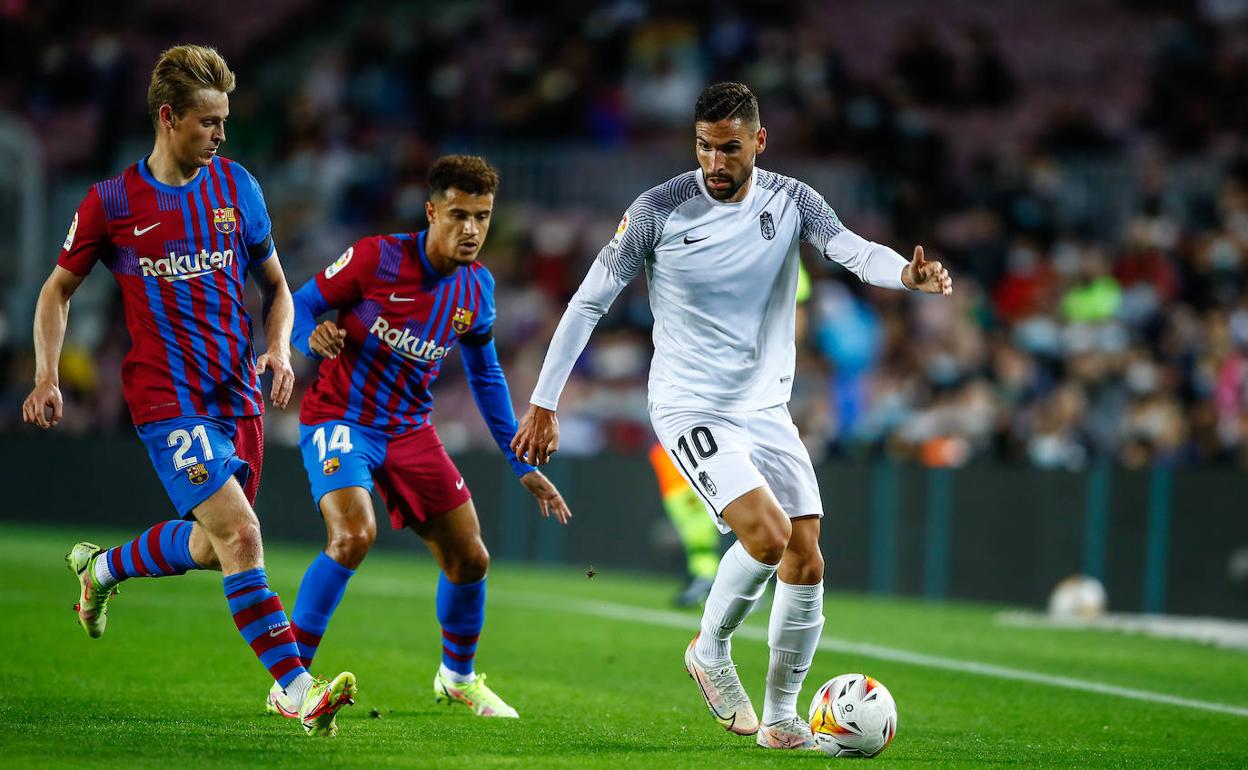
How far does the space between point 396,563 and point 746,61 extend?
24.3ft

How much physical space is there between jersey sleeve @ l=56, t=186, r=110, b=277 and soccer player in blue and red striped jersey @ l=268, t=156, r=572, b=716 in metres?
1.06

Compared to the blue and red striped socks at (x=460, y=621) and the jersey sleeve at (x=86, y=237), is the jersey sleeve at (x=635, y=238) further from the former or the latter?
the jersey sleeve at (x=86, y=237)

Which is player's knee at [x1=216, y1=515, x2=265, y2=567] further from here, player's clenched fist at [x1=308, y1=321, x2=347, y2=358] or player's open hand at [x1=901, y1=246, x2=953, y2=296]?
player's open hand at [x1=901, y1=246, x2=953, y2=296]

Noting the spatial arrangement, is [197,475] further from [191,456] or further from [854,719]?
[854,719]

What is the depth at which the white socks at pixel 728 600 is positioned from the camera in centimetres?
673

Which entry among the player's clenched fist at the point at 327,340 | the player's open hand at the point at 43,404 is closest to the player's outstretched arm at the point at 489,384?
the player's clenched fist at the point at 327,340

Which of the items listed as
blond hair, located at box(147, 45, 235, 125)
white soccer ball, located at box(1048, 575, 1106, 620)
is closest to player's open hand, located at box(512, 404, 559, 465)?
blond hair, located at box(147, 45, 235, 125)

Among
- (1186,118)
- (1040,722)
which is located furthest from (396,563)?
(1040,722)

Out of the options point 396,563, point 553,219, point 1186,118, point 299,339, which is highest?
point 1186,118

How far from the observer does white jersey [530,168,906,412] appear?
681 cm

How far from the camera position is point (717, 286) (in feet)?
22.5

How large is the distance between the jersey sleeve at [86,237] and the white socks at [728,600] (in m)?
2.60

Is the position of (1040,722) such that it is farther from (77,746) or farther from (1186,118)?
(1186,118)

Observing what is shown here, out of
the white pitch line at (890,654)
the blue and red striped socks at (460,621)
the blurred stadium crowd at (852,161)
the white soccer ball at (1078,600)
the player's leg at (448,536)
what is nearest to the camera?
the player's leg at (448,536)
